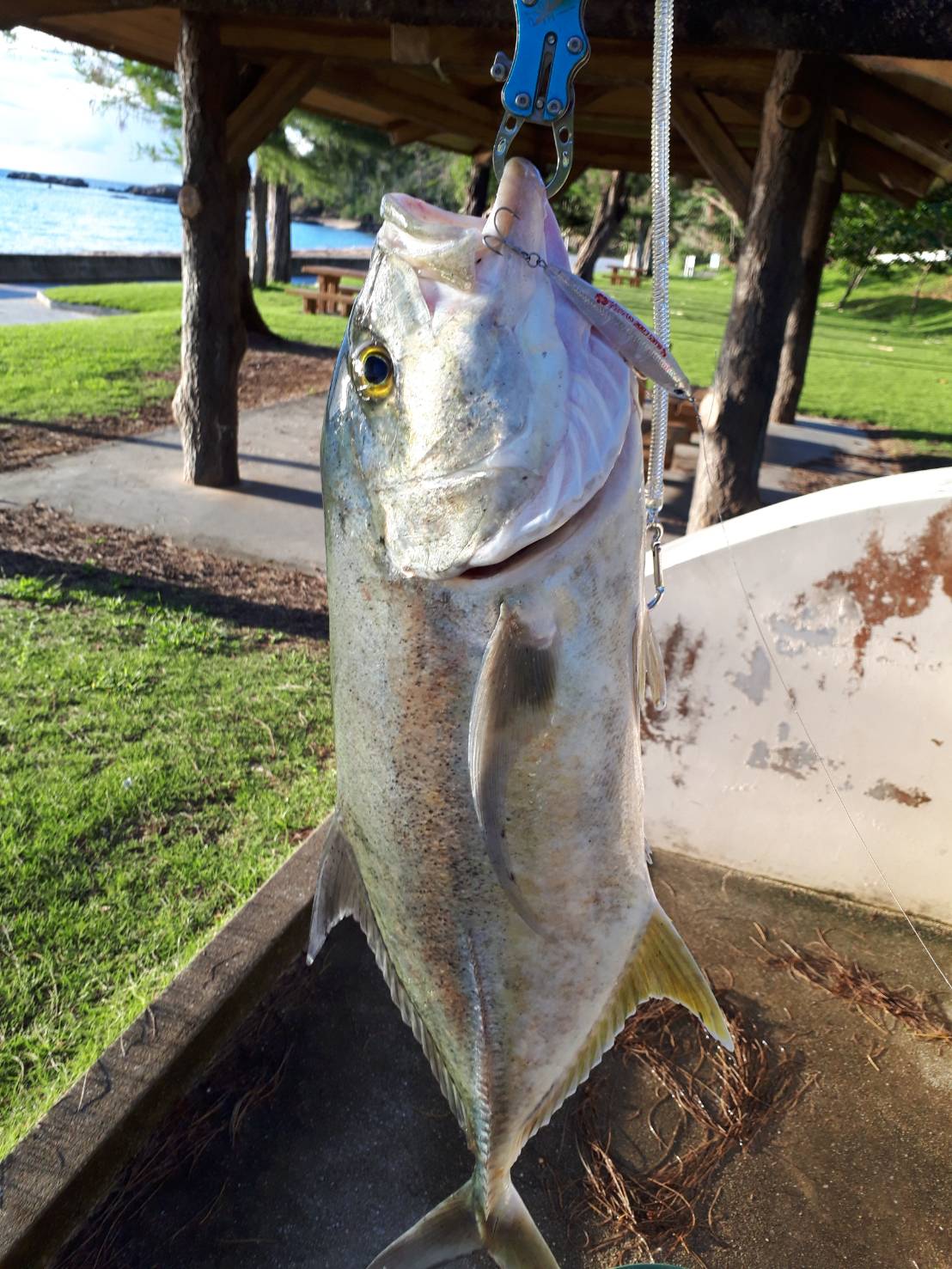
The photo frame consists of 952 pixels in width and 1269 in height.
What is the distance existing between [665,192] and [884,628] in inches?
91.8

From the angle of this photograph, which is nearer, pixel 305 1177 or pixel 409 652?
pixel 409 652

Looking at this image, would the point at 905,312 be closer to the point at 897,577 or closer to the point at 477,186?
the point at 477,186

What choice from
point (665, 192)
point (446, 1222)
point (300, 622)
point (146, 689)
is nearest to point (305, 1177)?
point (446, 1222)

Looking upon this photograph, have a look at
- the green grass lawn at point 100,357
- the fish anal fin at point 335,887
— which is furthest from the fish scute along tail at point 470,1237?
the green grass lawn at point 100,357

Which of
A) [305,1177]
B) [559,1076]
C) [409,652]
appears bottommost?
[305,1177]

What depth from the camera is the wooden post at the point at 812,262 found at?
437 inches

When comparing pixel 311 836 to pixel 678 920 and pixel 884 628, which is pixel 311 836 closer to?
pixel 678 920

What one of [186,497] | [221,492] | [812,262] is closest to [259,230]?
[812,262]

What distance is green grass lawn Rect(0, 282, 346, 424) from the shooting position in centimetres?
1145

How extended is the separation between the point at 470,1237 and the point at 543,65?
2154 millimetres

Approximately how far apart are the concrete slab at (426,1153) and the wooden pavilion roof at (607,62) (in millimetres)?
4532

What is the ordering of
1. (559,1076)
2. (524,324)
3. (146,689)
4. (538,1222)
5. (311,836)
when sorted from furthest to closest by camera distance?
(146,689) → (311,836) → (538,1222) → (559,1076) → (524,324)

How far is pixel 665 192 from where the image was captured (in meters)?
1.51

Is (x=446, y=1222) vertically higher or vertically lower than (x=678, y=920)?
higher
